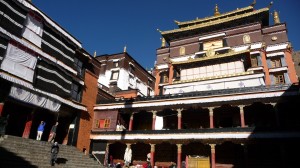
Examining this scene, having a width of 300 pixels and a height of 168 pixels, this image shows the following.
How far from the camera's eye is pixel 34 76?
23250mm

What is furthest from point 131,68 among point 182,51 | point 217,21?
point 217,21

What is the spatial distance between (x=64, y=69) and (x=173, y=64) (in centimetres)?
1635

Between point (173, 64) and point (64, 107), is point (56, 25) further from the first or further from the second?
point (173, 64)

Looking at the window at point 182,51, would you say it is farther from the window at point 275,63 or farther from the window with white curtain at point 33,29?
Result: the window with white curtain at point 33,29

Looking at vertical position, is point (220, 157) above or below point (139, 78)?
below

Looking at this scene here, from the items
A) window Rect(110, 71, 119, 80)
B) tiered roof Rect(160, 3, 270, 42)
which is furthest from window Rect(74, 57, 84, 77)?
tiered roof Rect(160, 3, 270, 42)

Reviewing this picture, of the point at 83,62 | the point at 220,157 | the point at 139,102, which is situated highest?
the point at 83,62

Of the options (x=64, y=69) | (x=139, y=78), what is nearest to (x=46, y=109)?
(x=64, y=69)

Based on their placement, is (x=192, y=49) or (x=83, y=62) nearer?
(x=83, y=62)

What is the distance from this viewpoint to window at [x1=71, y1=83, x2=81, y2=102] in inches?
1115

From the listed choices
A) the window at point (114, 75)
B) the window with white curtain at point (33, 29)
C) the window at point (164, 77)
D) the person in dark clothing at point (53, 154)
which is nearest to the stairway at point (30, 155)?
the person in dark clothing at point (53, 154)

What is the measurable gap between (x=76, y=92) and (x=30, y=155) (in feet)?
38.3

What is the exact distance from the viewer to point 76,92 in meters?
29.0

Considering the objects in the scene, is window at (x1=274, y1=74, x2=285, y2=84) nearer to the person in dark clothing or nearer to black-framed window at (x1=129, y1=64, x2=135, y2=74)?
black-framed window at (x1=129, y1=64, x2=135, y2=74)
